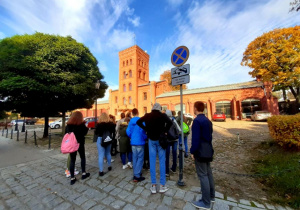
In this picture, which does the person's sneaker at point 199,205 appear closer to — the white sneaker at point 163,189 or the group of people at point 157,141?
the group of people at point 157,141

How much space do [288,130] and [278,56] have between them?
59.7ft

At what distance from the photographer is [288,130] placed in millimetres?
4191

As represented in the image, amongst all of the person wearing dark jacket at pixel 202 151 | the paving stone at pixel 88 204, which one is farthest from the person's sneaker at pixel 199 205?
the paving stone at pixel 88 204

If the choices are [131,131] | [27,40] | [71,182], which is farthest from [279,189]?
[27,40]

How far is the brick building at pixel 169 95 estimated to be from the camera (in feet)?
69.0

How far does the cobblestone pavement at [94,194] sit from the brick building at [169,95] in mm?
23664

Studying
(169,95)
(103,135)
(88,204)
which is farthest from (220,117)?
(88,204)

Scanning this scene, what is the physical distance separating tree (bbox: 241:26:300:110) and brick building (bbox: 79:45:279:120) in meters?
3.83

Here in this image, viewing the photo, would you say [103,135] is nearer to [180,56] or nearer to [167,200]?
[167,200]

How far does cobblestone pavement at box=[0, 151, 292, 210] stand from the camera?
2445 mm

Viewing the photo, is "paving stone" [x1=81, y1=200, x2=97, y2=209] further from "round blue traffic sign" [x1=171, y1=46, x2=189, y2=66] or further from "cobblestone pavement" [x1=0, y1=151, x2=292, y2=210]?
"round blue traffic sign" [x1=171, y1=46, x2=189, y2=66]

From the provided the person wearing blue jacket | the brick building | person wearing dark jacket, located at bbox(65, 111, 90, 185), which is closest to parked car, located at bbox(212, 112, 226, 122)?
the brick building

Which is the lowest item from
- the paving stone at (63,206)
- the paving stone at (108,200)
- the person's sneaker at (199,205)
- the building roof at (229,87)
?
the paving stone at (63,206)

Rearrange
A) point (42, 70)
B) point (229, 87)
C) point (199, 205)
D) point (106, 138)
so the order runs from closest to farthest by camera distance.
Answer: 1. point (199, 205)
2. point (106, 138)
3. point (42, 70)
4. point (229, 87)
